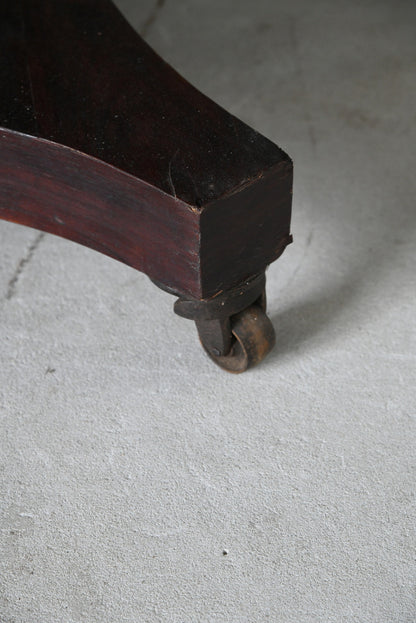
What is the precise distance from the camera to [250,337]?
131cm

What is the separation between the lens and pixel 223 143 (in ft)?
3.77

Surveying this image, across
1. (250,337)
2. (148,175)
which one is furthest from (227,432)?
(148,175)

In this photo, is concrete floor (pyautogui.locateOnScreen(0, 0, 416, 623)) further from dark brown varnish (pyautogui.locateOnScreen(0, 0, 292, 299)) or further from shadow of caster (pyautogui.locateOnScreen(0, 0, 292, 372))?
dark brown varnish (pyautogui.locateOnScreen(0, 0, 292, 299))

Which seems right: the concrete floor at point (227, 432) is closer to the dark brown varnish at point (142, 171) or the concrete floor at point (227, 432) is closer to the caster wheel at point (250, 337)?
the caster wheel at point (250, 337)

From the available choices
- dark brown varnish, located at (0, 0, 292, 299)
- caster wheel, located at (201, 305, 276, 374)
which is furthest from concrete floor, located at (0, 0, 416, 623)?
dark brown varnish, located at (0, 0, 292, 299)

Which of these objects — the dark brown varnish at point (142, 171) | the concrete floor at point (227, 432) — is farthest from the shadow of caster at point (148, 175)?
the concrete floor at point (227, 432)

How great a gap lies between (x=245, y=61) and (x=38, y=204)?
3.91 feet

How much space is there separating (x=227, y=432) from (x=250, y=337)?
0.48ft

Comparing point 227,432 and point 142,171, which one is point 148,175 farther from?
point 227,432

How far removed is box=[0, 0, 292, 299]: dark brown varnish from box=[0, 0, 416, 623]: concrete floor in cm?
25

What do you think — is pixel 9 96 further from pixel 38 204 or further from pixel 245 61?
pixel 245 61

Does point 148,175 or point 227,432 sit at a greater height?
point 148,175

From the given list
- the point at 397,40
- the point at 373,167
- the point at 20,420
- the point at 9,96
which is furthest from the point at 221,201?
the point at 397,40

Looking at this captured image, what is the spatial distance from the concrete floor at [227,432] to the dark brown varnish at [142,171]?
0.25 metres
